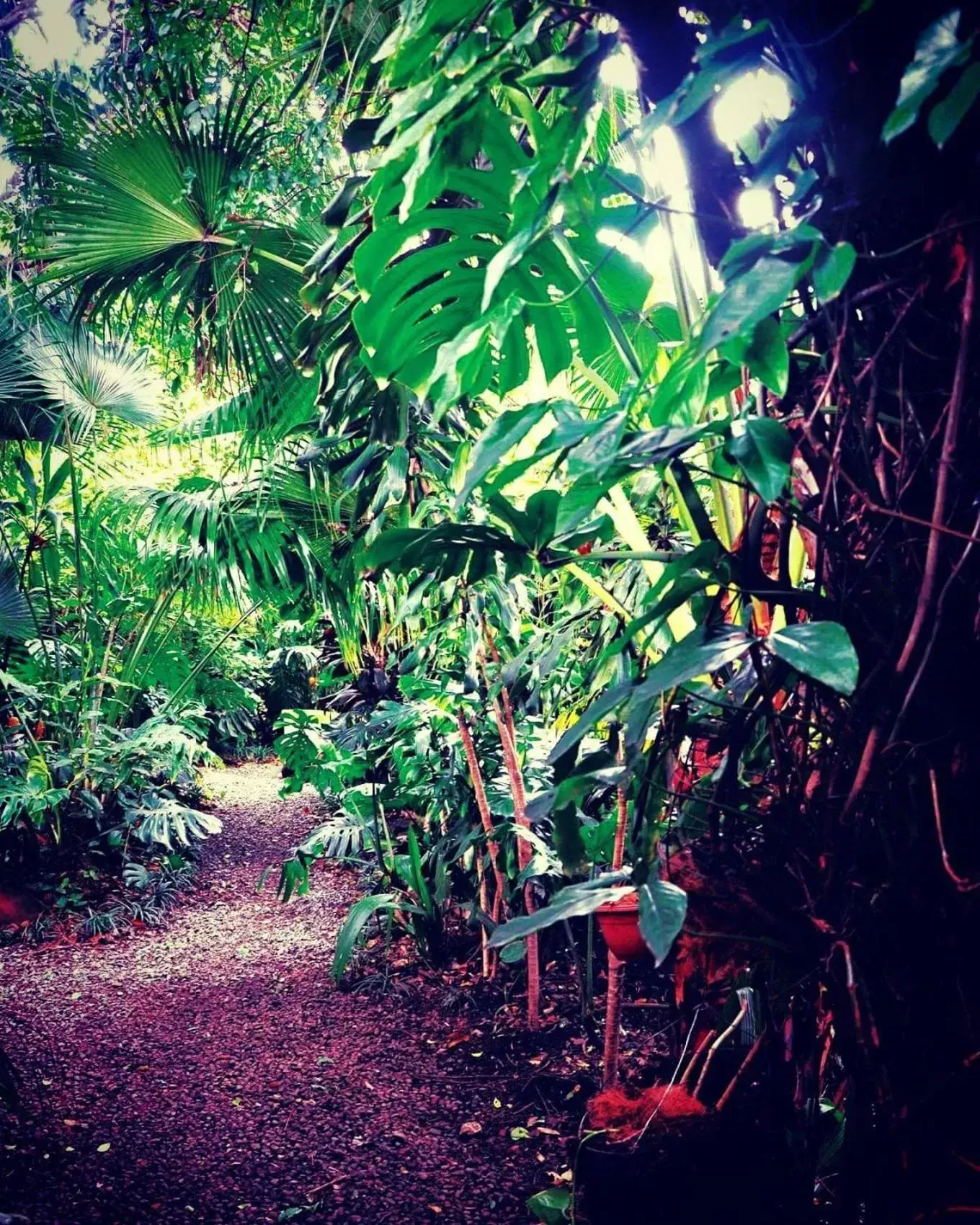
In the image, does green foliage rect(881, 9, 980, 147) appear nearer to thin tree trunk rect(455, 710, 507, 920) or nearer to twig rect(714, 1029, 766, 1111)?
twig rect(714, 1029, 766, 1111)

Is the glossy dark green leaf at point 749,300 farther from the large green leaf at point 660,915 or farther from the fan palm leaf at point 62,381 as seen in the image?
the fan palm leaf at point 62,381

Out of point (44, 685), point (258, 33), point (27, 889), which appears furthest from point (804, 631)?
→ point (44, 685)

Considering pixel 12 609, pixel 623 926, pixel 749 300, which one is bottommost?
pixel 623 926

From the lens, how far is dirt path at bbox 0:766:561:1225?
1.44 metres

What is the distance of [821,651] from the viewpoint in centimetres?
60

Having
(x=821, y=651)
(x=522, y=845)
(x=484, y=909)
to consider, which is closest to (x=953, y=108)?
(x=821, y=651)

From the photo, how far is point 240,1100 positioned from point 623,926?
4.14 feet

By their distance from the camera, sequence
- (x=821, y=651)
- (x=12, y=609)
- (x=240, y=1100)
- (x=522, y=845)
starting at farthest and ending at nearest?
(x=12, y=609) → (x=522, y=845) → (x=240, y=1100) → (x=821, y=651)

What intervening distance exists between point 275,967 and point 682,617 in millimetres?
2185

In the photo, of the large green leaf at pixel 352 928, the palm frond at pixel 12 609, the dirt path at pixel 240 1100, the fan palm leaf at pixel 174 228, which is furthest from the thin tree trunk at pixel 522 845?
the palm frond at pixel 12 609

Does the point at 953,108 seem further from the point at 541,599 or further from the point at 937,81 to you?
the point at 541,599

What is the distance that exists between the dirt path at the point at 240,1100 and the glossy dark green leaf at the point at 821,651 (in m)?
1.29

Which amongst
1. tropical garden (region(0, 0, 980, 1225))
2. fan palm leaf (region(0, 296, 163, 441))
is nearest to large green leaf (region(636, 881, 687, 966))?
tropical garden (region(0, 0, 980, 1225))

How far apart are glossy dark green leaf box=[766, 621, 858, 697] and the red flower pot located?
58cm
